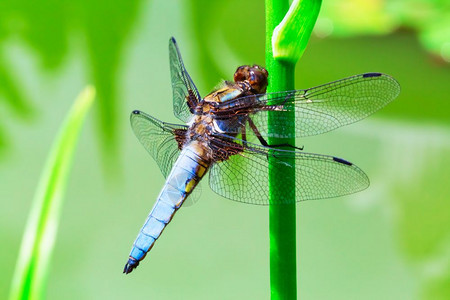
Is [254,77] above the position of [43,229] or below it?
above

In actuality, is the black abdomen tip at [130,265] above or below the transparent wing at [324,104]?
below

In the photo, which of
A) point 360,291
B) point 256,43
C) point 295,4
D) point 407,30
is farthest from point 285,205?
point 407,30

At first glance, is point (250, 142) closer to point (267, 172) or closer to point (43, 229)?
point (267, 172)

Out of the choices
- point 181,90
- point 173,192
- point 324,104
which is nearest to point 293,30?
point 324,104

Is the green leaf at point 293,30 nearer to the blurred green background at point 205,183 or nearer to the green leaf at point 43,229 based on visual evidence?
the green leaf at point 43,229

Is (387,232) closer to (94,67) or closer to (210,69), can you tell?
(210,69)

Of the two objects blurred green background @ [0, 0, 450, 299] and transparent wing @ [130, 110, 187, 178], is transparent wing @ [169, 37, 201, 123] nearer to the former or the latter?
transparent wing @ [130, 110, 187, 178]

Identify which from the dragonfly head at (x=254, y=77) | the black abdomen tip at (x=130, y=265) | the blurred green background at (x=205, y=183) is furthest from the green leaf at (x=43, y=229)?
the blurred green background at (x=205, y=183)
